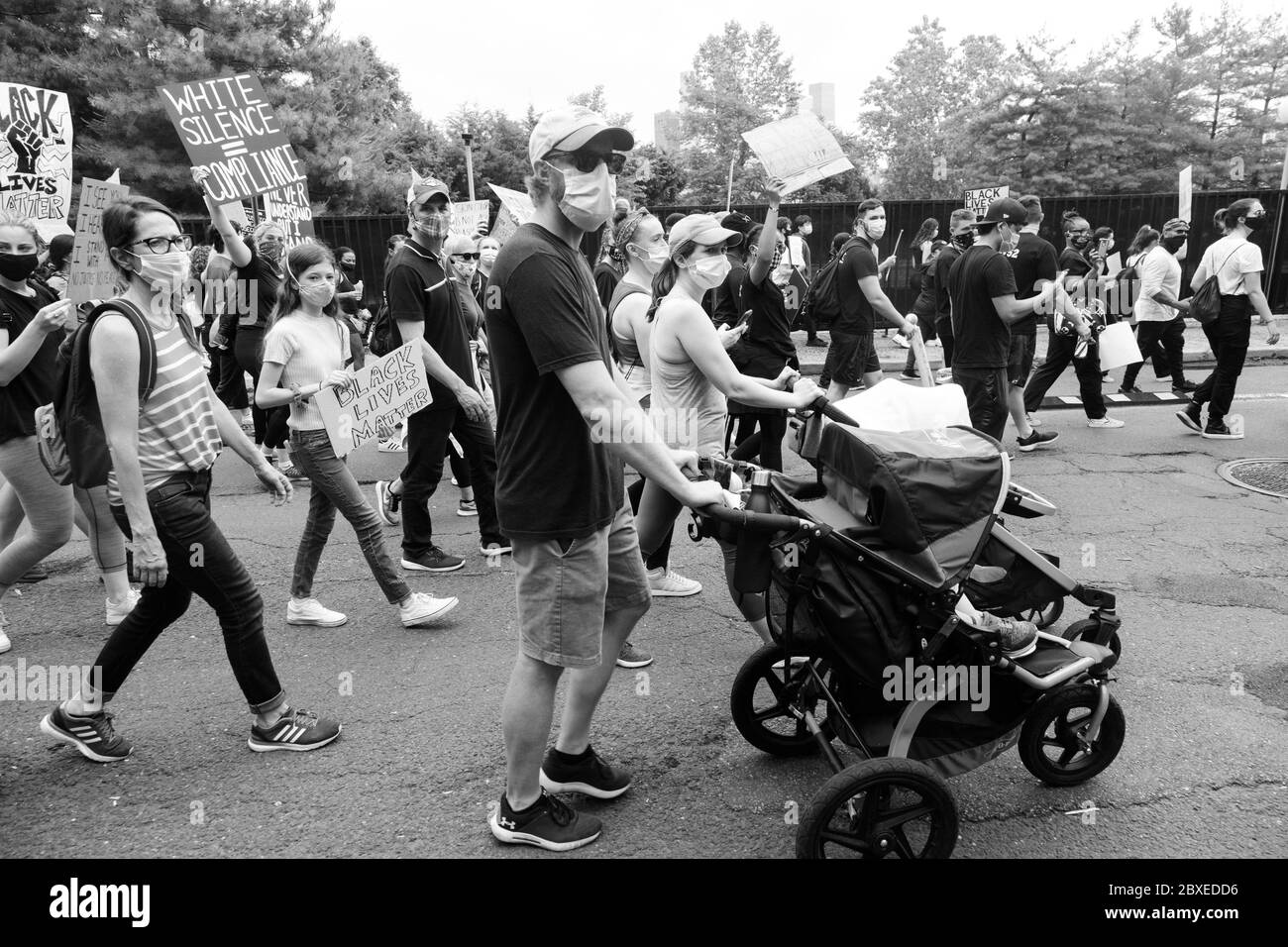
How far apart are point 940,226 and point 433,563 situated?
45.0 feet

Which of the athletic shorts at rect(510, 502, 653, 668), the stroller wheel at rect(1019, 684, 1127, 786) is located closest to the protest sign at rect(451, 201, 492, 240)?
the athletic shorts at rect(510, 502, 653, 668)

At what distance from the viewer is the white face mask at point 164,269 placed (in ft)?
10.4

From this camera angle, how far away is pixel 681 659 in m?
4.25

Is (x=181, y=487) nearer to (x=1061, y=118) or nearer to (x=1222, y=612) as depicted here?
(x=1222, y=612)

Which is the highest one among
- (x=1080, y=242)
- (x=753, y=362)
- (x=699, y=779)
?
(x=1080, y=242)

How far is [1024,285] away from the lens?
789 cm

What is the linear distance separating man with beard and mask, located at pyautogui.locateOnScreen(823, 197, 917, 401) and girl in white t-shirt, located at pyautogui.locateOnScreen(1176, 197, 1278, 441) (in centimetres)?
257

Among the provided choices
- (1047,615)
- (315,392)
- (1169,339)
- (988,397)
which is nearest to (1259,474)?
(988,397)

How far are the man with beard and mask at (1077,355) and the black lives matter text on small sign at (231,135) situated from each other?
6.56m

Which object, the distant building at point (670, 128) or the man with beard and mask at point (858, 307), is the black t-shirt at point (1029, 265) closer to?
the man with beard and mask at point (858, 307)

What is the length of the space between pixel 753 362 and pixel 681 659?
248 cm

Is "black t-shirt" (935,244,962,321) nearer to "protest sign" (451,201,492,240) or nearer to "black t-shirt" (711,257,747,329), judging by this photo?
"black t-shirt" (711,257,747,329)

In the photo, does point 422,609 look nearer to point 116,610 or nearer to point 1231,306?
point 116,610
